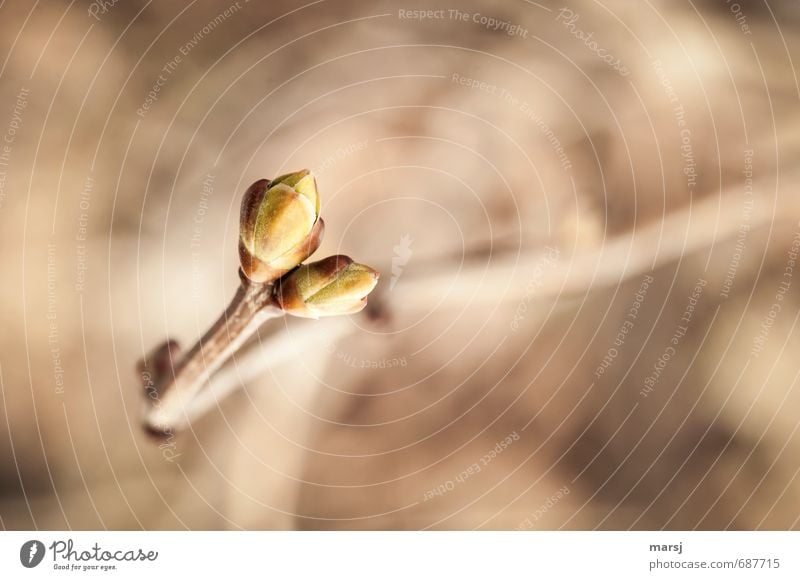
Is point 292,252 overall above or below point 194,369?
above

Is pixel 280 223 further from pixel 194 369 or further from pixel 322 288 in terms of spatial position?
pixel 194 369

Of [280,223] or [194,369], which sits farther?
[194,369]

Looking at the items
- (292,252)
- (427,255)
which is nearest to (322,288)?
(292,252)

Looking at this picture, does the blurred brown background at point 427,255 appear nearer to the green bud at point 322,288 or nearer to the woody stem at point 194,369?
the woody stem at point 194,369

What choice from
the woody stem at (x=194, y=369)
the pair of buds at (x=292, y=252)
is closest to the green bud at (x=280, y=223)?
the pair of buds at (x=292, y=252)

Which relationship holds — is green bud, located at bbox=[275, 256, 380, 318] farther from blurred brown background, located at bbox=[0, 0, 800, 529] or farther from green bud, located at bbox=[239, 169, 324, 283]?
blurred brown background, located at bbox=[0, 0, 800, 529]

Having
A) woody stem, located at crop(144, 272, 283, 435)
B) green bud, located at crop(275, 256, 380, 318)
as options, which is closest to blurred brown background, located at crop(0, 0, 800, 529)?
woody stem, located at crop(144, 272, 283, 435)
